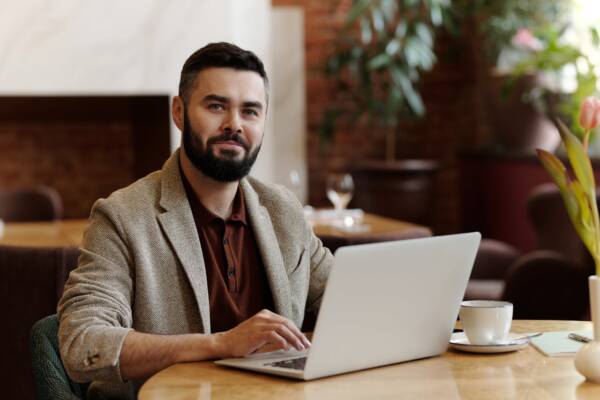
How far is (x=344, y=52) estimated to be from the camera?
6945 mm

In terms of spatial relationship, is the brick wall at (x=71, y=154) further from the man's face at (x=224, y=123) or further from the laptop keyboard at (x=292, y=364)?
the laptop keyboard at (x=292, y=364)

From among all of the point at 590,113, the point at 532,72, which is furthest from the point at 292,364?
the point at 532,72

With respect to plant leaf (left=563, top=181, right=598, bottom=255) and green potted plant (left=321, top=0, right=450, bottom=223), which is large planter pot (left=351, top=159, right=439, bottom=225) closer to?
green potted plant (left=321, top=0, right=450, bottom=223)

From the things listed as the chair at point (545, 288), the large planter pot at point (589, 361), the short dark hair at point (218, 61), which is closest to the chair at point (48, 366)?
the short dark hair at point (218, 61)

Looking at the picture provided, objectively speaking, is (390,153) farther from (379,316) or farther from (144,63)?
(379,316)

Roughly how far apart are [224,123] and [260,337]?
1.59ft

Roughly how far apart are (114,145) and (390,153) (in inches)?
72.3

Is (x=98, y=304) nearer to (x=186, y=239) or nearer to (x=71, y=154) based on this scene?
(x=186, y=239)

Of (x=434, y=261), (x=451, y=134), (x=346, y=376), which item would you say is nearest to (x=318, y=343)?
(x=346, y=376)

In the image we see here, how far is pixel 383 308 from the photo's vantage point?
1719 mm

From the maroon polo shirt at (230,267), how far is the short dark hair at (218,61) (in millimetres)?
205

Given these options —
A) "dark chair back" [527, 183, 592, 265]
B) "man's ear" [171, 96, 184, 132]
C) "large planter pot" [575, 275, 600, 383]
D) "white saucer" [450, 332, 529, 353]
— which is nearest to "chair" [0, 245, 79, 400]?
"man's ear" [171, 96, 184, 132]

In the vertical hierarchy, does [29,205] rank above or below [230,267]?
below

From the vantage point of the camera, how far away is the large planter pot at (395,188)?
6.87 m
